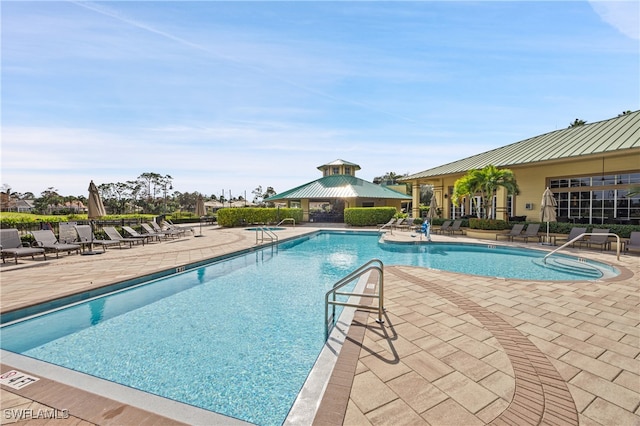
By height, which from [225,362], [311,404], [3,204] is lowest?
[225,362]

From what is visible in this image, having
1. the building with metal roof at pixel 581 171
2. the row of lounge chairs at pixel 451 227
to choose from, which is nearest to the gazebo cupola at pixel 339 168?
the building with metal roof at pixel 581 171

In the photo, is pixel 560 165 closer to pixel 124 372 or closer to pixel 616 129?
pixel 616 129

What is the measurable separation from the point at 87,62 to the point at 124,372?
34.3ft

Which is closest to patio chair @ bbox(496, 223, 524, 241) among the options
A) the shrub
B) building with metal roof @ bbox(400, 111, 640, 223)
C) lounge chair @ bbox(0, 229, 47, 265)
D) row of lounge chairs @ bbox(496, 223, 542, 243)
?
row of lounge chairs @ bbox(496, 223, 542, 243)

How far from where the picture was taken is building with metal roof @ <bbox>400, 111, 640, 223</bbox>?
Answer: 41.2 ft

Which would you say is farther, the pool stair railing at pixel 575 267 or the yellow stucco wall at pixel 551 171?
the yellow stucco wall at pixel 551 171

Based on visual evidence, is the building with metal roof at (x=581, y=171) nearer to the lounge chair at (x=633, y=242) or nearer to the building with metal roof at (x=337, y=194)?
the lounge chair at (x=633, y=242)

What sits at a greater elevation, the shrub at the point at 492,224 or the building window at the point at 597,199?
the building window at the point at 597,199

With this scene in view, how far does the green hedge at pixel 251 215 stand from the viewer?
79.0 feet

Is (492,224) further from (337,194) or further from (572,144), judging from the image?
(337,194)

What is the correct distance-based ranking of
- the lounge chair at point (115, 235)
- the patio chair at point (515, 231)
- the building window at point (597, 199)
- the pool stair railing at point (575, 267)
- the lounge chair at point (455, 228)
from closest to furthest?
the pool stair railing at point (575, 267), the lounge chair at point (115, 235), the building window at point (597, 199), the patio chair at point (515, 231), the lounge chair at point (455, 228)

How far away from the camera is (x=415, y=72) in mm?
12211

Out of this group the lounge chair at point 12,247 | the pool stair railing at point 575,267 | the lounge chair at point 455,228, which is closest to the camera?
the pool stair railing at point 575,267

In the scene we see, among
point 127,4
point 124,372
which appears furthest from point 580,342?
point 127,4
